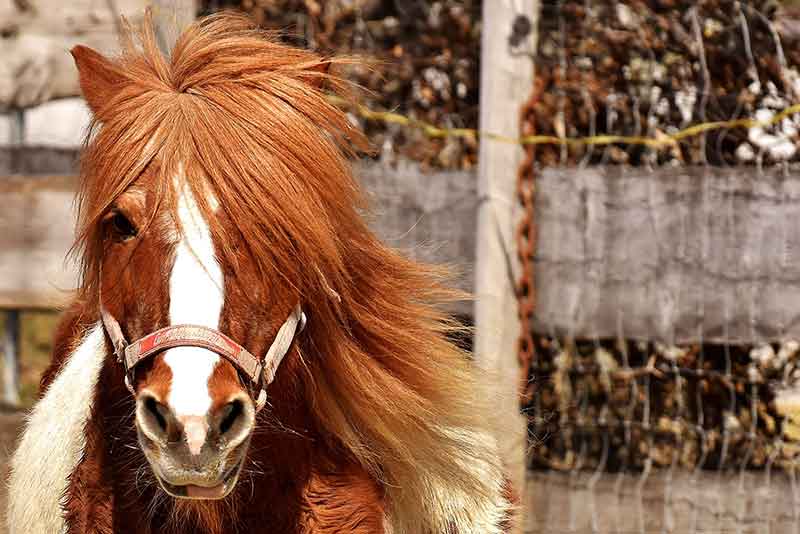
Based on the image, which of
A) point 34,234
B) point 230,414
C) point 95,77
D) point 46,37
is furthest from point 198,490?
point 46,37

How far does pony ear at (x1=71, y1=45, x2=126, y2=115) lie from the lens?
2.36 meters

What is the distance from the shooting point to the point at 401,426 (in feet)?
8.09

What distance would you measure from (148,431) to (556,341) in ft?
8.17

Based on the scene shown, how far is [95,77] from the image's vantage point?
238 cm

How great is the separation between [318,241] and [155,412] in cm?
45

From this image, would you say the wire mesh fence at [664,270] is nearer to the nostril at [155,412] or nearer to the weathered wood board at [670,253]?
the weathered wood board at [670,253]

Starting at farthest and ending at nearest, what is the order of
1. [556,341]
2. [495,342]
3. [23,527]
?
[556,341] < [495,342] < [23,527]

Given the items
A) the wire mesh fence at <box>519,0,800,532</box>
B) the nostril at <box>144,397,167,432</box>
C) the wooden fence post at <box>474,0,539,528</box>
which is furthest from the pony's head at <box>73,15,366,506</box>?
the wire mesh fence at <box>519,0,800,532</box>

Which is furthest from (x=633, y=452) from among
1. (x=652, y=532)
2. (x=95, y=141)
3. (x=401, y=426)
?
(x=95, y=141)

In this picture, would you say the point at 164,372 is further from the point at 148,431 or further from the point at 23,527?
the point at 23,527

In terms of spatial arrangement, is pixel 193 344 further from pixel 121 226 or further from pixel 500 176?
pixel 500 176

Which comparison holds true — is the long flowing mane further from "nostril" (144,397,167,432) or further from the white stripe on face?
"nostril" (144,397,167,432)

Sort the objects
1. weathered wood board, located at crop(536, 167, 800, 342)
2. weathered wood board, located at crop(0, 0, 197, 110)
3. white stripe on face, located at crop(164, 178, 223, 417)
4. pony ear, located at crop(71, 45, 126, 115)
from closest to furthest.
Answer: white stripe on face, located at crop(164, 178, 223, 417), pony ear, located at crop(71, 45, 126, 115), weathered wood board, located at crop(536, 167, 800, 342), weathered wood board, located at crop(0, 0, 197, 110)

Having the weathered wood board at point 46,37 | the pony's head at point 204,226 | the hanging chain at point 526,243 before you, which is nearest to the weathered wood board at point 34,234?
the weathered wood board at point 46,37
